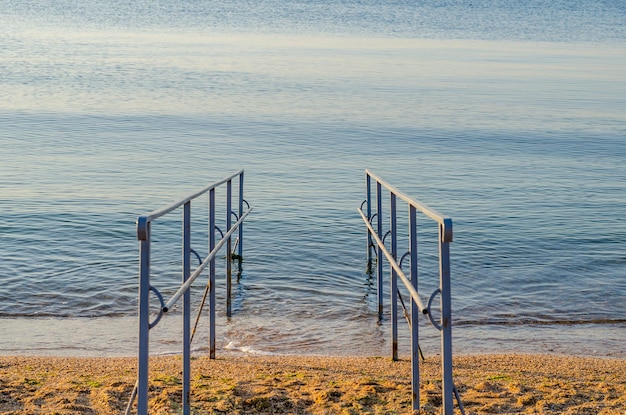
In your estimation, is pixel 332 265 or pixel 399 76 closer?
pixel 332 265

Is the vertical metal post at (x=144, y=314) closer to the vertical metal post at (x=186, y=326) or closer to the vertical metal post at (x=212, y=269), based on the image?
the vertical metal post at (x=186, y=326)

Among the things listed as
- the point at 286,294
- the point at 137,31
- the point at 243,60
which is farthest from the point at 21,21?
the point at 286,294

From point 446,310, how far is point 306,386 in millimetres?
2012

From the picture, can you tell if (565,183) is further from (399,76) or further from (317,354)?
(399,76)

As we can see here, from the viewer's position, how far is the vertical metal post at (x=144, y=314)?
4.09 meters

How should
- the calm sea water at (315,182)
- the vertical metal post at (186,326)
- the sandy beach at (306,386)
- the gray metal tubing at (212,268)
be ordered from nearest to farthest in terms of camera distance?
the vertical metal post at (186,326) → the sandy beach at (306,386) → the gray metal tubing at (212,268) → the calm sea water at (315,182)

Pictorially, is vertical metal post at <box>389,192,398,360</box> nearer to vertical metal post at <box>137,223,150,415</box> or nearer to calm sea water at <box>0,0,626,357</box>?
calm sea water at <box>0,0,626,357</box>

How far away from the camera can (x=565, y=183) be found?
18156 millimetres

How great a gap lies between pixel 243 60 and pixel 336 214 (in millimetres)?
35259

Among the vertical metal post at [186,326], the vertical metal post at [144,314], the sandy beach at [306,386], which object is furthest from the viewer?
the sandy beach at [306,386]

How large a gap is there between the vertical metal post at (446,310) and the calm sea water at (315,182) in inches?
142

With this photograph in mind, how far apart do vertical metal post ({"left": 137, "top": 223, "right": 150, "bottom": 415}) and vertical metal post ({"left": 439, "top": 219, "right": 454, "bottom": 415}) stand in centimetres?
139

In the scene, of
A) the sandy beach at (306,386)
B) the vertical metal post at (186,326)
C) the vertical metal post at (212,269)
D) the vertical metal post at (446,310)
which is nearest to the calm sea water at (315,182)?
the vertical metal post at (212,269)

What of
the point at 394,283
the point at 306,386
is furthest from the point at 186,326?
the point at 394,283
